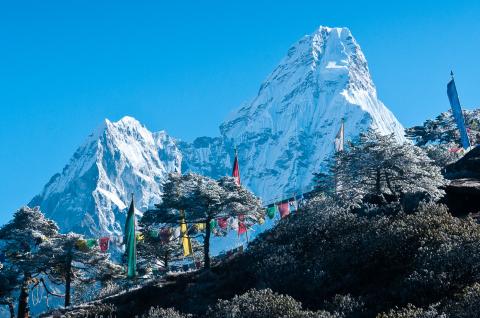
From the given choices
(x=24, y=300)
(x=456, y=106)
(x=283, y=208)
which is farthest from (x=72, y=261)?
(x=456, y=106)

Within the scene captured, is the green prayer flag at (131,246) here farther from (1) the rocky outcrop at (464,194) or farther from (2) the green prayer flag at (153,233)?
(1) the rocky outcrop at (464,194)

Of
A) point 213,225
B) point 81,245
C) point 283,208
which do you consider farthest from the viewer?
point 283,208

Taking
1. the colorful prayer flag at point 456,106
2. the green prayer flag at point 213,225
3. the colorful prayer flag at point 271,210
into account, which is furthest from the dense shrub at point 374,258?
the colorful prayer flag at point 271,210

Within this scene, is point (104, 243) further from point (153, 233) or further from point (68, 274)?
point (68, 274)

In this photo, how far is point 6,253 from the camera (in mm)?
36875

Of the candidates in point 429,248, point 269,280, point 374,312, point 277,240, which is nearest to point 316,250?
point 269,280

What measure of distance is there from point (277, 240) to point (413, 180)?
861 centimetres

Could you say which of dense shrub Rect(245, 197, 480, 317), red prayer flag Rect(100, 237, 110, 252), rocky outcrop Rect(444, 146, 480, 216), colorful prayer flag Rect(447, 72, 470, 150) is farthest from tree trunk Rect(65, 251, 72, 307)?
colorful prayer flag Rect(447, 72, 470, 150)

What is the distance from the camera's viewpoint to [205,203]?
1460 inches

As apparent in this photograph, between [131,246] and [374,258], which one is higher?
[131,246]

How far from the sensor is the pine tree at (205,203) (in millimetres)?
37188

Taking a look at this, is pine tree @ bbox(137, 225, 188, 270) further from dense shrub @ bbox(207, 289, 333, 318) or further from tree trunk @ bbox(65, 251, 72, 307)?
dense shrub @ bbox(207, 289, 333, 318)

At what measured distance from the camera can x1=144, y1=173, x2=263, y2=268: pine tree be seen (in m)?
37.2

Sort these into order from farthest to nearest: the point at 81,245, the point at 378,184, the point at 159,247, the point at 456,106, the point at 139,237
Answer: the point at 159,247 → the point at 139,237 → the point at 456,106 → the point at 81,245 → the point at 378,184
